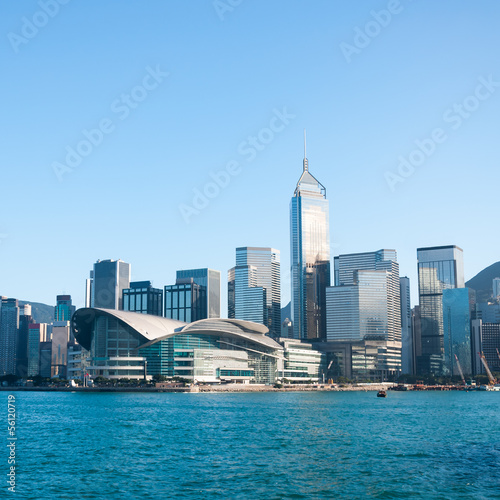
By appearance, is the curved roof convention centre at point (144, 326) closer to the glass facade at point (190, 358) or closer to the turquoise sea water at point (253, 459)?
the glass facade at point (190, 358)

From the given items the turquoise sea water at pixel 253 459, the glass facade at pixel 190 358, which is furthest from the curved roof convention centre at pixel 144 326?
the turquoise sea water at pixel 253 459

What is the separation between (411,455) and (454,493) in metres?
13.2

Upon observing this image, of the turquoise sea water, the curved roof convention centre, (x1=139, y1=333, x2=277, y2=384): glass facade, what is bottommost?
the turquoise sea water

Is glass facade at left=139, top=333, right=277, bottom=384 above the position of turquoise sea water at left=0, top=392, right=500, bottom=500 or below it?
above

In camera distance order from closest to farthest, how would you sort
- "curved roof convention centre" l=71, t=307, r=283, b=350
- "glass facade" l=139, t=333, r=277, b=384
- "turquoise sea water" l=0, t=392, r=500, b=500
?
"turquoise sea water" l=0, t=392, r=500, b=500 < "curved roof convention centre" l=71, t=307, r=283, b=350 < "glass facade" l=139, t=333, r=277, b=384

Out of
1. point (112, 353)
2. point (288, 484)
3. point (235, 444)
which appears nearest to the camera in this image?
point (288, 484)

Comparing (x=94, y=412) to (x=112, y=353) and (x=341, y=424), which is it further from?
(x=112, y=353)

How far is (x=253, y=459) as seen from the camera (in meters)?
45.6

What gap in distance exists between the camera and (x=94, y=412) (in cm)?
8862

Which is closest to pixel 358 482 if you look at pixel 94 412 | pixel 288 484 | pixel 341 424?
pixel 288 484

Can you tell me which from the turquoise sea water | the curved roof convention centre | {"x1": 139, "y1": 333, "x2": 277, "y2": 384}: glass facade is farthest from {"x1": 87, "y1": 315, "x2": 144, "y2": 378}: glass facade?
the turquoise sea water

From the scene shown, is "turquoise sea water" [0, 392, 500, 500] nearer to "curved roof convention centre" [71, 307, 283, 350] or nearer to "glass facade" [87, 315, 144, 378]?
"curved roof convention centre" [71, 307, 283, 350]

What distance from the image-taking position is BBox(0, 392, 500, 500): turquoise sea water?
35688 millimetres

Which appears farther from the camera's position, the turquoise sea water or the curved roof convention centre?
the curved roof convention centre
